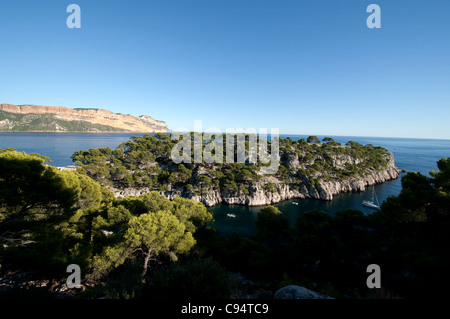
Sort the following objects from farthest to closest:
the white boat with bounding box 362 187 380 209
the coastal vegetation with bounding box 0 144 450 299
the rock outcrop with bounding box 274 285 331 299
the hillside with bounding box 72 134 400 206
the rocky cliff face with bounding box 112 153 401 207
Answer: the hillside with bounding box 72 134 400 206, the rocky cliff face with bounding box 112 153 401 207, the white boat with bounding box 362 187 380 209, the coastal vegetation with bounding box 0 144 450 299, the rock outcrop with bounding box 274 285 331 299

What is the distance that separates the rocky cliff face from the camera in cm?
3538

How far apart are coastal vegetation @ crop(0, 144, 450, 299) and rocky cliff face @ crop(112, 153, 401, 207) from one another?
17142 millimetres

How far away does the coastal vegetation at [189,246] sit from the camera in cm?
757

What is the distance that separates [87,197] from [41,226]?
451cm

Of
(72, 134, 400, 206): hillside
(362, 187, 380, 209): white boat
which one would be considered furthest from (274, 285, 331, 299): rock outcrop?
(362, 187, 380, 209): white boat

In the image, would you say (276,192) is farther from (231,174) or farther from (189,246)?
A: (189,246)

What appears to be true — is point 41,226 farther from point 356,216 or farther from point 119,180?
point 119,180

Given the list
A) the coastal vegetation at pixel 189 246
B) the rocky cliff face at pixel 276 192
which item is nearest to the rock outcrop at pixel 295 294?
the coastal vegetation at pixel 189 246

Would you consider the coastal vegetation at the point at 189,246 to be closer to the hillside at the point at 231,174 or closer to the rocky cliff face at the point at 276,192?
the rocky cliff face at the point at 276,192

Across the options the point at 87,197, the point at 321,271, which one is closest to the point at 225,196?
the point at 321,271

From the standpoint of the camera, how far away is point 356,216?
1573 centimetres

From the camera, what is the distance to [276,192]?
38312mm

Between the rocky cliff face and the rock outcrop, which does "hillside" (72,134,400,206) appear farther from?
the rock outcrop

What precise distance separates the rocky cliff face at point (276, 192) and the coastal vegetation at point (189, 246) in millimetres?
17142
